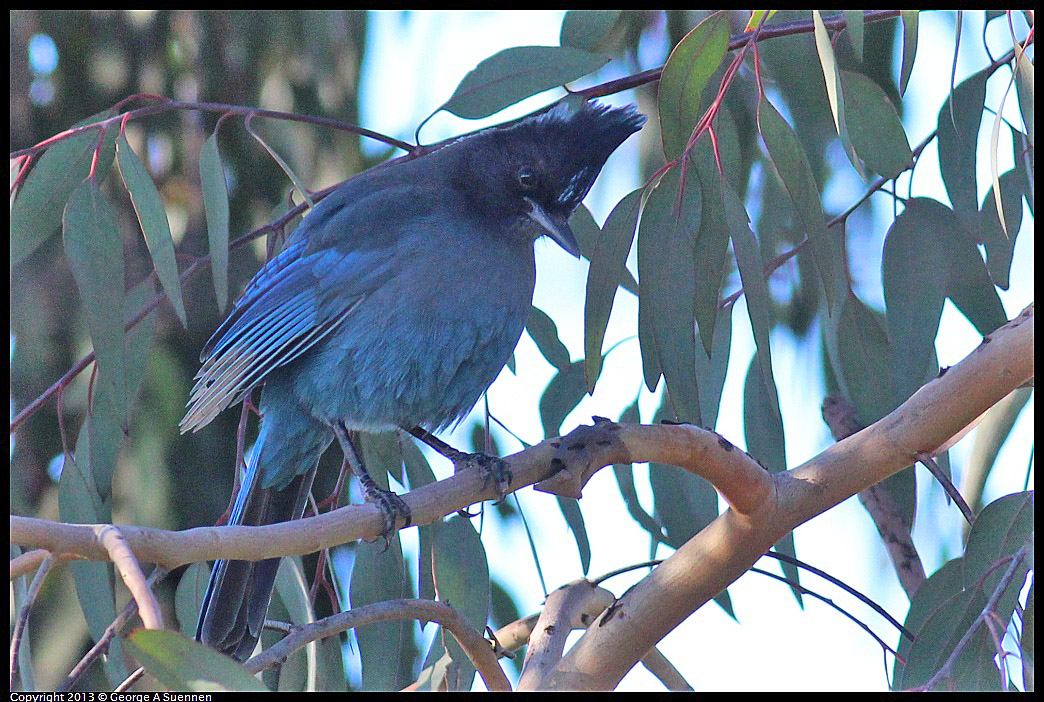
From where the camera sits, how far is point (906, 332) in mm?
1824

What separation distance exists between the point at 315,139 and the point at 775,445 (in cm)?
155

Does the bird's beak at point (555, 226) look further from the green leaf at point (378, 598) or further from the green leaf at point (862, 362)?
the green leaf at point (378, 598)

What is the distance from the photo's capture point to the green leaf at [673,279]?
65.3 inches

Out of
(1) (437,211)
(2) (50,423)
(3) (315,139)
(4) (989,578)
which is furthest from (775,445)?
(2) (50,423)

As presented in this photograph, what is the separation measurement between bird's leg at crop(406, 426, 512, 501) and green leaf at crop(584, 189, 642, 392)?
210mm

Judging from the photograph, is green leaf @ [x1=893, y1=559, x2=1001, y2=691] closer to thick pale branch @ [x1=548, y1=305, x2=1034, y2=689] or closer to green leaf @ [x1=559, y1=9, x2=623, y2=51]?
thick pale branch @ [x1=548, y1=305, x2=1034, y2=689]

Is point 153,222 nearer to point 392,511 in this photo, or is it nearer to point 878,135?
point 392,511

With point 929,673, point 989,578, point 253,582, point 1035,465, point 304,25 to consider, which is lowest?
point 929,673

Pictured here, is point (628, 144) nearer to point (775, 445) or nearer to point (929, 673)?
point (775, 445)

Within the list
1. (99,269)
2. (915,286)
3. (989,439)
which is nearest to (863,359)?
A: (915,286)

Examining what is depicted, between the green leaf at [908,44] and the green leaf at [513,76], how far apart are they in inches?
18.7

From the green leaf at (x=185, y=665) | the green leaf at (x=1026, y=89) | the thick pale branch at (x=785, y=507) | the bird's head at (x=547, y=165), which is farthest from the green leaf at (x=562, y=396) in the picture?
the green leaf at (x=185, y=665)

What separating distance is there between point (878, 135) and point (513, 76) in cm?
59

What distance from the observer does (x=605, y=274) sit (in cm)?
174
